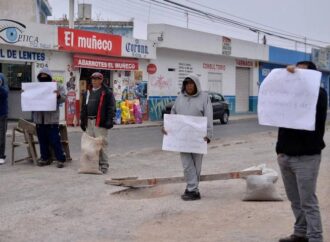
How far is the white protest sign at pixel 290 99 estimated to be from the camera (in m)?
5.50

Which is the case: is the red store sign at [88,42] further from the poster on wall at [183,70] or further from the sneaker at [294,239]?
the sneaker at [294,239]

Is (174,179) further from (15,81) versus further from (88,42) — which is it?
(15,81)

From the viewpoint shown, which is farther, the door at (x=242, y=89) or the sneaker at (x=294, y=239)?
the door at (x=242, y=89)

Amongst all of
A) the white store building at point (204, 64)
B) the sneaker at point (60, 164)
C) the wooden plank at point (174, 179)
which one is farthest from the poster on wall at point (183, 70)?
the wooden plank at point (174, 179)

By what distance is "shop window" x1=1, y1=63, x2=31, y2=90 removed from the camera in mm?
26438

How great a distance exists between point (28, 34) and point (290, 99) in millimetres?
19791

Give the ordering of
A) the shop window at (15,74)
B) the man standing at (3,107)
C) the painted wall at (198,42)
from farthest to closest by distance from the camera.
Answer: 1. the painted wall at (198,42)
2. the shop window at (15,74)
3. the man standing at (3,107)

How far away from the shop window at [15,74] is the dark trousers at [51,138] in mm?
15465

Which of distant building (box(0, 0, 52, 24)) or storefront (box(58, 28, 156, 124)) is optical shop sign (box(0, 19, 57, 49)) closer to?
storefront (box(58, 28, 156, 124))

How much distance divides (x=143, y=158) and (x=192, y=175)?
5.39 m

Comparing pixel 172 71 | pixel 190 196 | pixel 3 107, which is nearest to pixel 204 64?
pixel 172 71

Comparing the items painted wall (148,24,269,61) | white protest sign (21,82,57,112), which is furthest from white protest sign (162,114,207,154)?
painted wall (148,24,269,61)

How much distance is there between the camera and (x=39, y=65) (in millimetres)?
25109

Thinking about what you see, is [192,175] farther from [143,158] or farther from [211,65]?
[211,65]
